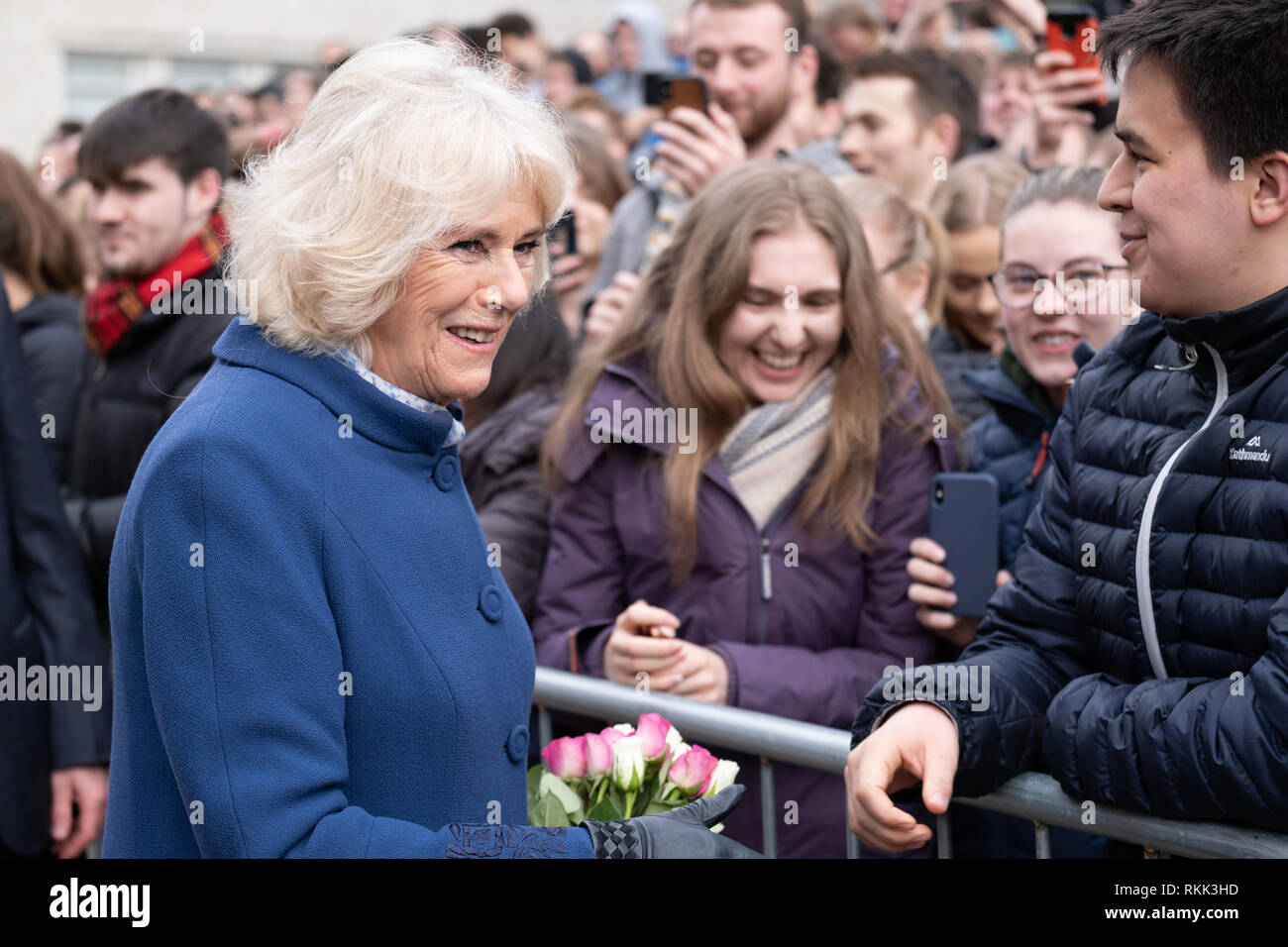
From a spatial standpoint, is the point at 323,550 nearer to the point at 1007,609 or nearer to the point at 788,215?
the point at 1007,609

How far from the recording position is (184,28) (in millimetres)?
18484

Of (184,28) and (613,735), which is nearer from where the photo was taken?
(613,735)

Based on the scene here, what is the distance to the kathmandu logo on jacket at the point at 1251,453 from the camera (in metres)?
1.96

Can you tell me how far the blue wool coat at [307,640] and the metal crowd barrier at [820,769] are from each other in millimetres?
661

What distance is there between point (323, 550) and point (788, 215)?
1804 millimetres

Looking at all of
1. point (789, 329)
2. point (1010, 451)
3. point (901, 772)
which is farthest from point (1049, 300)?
point (901, 772)

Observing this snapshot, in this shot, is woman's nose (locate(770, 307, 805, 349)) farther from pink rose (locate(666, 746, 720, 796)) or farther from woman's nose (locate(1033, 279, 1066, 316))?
pink rose (locate(666, 746, 720, 796))

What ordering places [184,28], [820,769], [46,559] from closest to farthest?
[820,769]
[46,559]
[184,28]

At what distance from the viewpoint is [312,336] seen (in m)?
2.00

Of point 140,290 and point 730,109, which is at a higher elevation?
point 730,109

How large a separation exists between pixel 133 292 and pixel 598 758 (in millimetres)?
2552

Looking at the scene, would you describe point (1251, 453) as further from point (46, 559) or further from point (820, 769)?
point (46, 559)

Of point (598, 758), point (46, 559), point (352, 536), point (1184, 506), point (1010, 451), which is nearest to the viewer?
point (352, 536)

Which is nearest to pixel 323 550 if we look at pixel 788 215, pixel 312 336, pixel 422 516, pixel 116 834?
pixel 422 516
